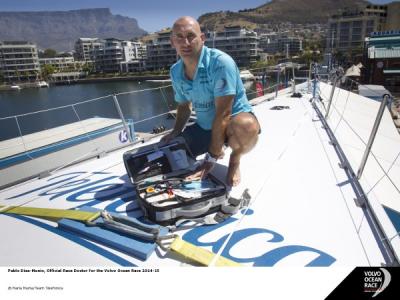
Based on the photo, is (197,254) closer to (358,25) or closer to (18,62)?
(358,25)

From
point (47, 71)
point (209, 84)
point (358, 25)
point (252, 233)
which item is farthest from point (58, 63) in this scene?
point (252, 233)

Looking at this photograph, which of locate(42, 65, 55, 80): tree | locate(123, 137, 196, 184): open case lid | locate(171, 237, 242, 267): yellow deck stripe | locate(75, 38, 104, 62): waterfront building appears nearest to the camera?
locate(171, 237, 242, 267): yellow deck stripe

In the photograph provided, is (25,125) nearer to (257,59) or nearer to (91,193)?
(91,193)

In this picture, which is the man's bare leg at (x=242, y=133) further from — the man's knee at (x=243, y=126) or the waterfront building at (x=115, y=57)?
the waterfront building at (x=115, y=57)

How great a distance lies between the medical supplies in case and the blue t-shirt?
1.03 ft

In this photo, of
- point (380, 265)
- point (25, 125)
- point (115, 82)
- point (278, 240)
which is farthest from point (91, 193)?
point (115, 82)

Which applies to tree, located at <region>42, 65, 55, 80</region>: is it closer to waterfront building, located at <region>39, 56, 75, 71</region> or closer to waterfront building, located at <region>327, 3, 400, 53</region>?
waterfront building, located at <region>39, 56, 75, 71</region>

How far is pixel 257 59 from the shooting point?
5822cm

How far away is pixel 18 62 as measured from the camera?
66500mm

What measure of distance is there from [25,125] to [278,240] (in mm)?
26696

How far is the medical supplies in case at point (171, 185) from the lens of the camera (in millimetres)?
1655

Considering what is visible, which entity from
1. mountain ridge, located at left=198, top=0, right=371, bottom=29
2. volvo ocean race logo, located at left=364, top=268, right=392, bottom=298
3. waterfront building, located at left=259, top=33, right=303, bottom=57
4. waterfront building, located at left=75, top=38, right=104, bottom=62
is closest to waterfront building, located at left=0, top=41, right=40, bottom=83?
Result: waterfront building, located at left=75, top=38, right=104, bottom=62

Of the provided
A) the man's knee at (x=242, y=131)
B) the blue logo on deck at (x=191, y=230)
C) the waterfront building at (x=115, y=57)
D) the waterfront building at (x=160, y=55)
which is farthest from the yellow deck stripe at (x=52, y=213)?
the waterfront building at (x=115, y=57)

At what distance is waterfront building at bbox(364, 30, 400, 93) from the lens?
1931 cm
